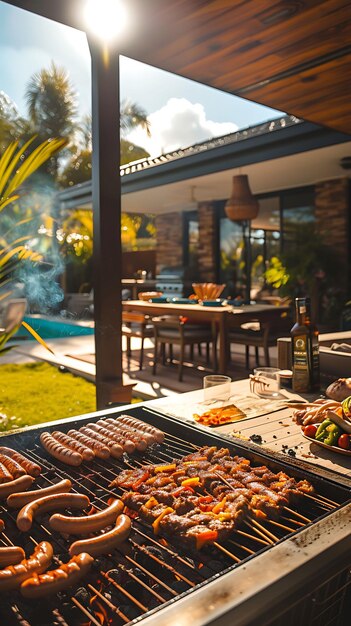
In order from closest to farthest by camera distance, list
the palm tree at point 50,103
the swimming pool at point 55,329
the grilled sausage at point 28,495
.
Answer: the grilled sausage at point 28,495 < the swimming pool at point 55,329 < the palm tree at point 50,103

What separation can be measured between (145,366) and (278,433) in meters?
4.94

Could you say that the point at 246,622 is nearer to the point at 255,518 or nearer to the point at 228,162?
the point at 255,518

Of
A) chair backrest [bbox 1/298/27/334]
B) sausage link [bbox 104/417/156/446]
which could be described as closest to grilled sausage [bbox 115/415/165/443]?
sausage link [bbox 104/417/156/446]

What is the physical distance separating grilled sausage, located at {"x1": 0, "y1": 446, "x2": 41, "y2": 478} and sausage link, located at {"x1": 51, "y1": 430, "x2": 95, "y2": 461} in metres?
0.13

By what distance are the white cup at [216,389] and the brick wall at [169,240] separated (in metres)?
9.53

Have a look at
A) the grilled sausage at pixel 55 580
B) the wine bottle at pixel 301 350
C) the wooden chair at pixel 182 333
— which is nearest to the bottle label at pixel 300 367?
the wine bottle at pixel 301 350

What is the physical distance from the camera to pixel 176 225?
11961mm

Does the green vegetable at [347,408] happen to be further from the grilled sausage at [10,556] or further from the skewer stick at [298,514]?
the grilled sausage at [10,556]

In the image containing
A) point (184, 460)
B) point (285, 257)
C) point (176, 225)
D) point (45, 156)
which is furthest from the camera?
point (176, 225)

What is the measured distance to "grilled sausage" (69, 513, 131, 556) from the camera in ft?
3.56

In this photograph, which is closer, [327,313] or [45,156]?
[45,156]

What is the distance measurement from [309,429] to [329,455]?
0.43 ft

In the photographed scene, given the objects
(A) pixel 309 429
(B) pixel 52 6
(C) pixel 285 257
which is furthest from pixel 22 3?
(C) pixel 285 257

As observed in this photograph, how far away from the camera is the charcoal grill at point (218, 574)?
857mm
